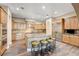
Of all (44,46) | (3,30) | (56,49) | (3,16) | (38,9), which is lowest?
(56,49)

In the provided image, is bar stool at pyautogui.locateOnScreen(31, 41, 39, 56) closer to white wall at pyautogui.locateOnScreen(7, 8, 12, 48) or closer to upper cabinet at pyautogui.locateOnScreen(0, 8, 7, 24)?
white wall at pyautogui.locateOnScreen(7, 8, 12, 48)

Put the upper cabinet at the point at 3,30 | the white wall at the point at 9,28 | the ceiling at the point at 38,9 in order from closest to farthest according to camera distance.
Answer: the ceiling at the point at 38,9 → the upper cabinet at the point at 3,30 → the white wall at the point at 9,28

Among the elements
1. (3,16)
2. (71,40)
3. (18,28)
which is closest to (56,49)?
(71,40)

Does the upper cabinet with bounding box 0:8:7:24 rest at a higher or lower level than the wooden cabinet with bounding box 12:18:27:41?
higher

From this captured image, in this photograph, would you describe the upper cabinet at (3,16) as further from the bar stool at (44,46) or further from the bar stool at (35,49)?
the bar stool at (44,46)

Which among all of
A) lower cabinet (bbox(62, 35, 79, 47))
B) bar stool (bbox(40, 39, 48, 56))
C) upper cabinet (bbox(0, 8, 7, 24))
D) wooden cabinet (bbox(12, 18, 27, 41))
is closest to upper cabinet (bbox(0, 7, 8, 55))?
upper cabinet (bbox(0, 8, 7, 24))

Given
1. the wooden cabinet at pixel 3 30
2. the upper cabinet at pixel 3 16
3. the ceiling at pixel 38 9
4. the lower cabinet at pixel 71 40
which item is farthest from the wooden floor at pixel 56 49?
the ceiling at pixel 38 9

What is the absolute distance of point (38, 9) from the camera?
11.1 feet

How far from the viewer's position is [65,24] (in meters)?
5.81

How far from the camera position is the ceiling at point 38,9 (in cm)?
323

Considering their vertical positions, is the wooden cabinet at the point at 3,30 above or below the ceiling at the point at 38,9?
below

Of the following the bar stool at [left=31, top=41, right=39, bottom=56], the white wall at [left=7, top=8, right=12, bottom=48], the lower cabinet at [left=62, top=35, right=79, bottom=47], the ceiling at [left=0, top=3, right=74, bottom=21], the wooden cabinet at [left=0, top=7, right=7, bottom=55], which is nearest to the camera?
the ceiling at [left=0, top=3, right=74, bottom=21]

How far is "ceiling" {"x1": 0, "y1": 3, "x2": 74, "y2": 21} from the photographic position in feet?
10.6

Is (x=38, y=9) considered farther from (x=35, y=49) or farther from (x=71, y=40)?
(x=71, y=40)
